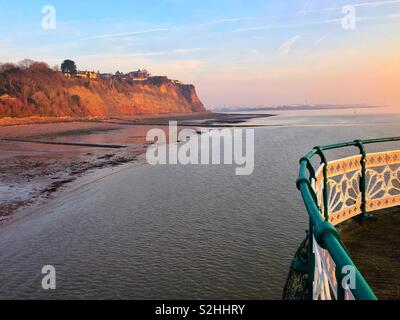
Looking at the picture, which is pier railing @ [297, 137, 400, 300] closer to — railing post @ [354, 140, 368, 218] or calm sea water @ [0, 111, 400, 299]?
railing post @ [354, 140, 368, 218]

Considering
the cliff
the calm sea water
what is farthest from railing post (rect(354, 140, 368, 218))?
the cliff

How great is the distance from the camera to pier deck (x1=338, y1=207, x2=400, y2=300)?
14.7 feet

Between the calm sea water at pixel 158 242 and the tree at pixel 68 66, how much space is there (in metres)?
127

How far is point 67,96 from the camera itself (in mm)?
97875

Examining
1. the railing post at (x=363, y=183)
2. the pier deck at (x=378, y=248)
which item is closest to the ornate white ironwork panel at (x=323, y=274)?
the pier deck at (x=378, y=248)

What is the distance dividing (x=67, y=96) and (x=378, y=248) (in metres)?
101

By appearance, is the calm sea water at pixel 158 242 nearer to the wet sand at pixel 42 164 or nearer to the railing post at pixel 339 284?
the wet sand at pixel 42 164

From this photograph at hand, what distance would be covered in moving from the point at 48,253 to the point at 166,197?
23.7ft

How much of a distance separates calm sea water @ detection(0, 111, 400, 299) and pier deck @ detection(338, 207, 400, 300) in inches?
91.3

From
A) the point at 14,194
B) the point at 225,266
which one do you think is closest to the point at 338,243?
the point at 225,266

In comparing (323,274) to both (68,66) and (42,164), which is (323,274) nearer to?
(42,164)

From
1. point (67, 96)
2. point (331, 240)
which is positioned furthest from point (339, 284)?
point (67, 96)

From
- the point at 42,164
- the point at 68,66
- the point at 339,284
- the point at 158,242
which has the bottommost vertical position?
the point at 158,242
